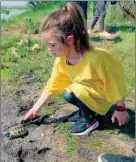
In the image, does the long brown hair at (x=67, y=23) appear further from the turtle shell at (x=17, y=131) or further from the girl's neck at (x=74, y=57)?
the turtle shell at (x=17, y=131)

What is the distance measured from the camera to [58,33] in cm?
248

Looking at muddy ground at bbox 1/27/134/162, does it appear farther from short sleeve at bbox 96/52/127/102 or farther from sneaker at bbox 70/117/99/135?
short sleeve at bbox 96/52/127/102

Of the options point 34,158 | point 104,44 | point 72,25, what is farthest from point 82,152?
point 104,44

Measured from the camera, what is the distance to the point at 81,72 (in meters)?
2.71

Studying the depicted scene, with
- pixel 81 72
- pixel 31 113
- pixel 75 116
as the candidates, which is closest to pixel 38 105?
pixel 31 113

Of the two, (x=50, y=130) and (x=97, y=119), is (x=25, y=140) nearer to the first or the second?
(x=50, y=130)

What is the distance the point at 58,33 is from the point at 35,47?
2.62m

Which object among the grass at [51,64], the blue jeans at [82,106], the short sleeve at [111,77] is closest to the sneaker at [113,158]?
the grass at [51,64]

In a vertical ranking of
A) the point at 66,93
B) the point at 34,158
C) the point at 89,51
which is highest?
the point at 89,51

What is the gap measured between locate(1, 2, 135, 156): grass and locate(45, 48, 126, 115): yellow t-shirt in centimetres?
25

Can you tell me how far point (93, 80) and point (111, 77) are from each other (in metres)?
0.18

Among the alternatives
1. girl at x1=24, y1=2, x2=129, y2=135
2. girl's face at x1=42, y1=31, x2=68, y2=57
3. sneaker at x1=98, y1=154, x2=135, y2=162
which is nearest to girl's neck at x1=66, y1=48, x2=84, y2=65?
girl at x1=24, y1=2, x2=129, y2=135

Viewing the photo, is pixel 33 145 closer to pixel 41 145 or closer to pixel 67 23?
pixel 41 145

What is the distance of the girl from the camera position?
2.50 meters
